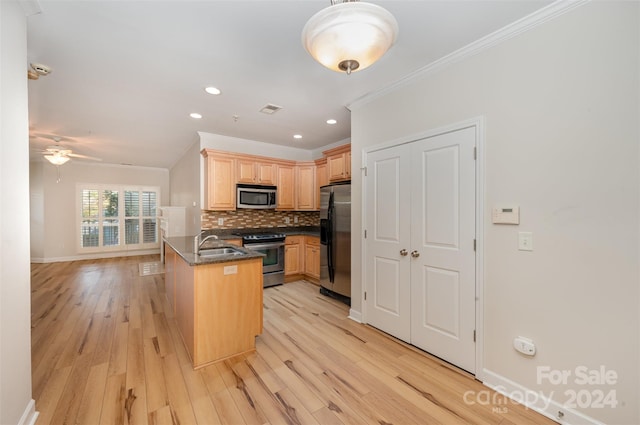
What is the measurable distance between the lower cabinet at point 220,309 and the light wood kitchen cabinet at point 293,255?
2.29 meters

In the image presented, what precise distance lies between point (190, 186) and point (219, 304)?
3.68m

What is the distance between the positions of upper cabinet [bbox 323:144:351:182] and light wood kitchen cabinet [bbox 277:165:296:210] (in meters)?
0.91

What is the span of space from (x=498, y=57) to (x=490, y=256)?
1.51 meters

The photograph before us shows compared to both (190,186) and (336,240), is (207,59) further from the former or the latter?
(190,186)

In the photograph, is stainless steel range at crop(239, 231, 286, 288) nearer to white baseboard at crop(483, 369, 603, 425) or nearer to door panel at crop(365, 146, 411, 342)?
door panel at crop(365, 146, 411, 342)

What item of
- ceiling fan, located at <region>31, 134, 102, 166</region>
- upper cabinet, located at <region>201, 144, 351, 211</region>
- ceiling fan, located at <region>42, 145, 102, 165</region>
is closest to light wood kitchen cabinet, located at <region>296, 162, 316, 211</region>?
upper cabinet, located at <region>201, 144, 351, 211</region>

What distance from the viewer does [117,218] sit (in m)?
7.46

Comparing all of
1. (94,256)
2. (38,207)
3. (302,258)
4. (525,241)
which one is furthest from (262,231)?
(38,207)

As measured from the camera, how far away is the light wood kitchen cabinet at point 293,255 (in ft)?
16.0

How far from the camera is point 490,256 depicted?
1988 mm

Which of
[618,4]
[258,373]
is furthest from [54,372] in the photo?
[618,4]

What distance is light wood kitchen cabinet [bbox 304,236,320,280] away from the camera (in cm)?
479

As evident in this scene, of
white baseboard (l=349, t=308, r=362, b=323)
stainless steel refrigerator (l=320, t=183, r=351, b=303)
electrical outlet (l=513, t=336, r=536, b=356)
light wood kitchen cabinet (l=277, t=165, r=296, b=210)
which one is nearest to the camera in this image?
electrical outlet (l=513, t=336, r=536, b=356)

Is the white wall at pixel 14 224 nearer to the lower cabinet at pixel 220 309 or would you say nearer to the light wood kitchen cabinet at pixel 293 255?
the lower cabinet at pixel 220 309
